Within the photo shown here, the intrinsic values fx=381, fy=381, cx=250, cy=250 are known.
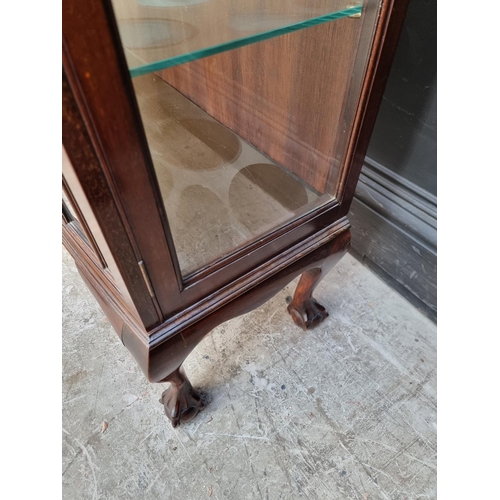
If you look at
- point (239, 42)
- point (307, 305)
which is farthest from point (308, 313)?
point (239, 42)

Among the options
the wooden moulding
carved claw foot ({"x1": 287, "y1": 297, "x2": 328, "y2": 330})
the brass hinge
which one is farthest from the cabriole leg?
the brass hinge

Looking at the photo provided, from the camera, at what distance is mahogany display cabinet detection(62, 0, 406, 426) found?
277 millimetres

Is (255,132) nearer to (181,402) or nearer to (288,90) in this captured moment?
(288,90)

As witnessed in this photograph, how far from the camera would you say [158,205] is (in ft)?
1.16

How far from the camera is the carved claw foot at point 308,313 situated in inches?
30.3

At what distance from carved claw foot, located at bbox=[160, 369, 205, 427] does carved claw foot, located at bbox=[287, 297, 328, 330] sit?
0.82 ft

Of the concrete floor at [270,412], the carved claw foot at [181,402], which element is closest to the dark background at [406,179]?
the concrete floor at [270,412]

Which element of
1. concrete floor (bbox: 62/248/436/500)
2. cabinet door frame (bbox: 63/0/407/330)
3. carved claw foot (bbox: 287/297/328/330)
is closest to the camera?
cabinet door frame (bbox: 63/0/407/330)

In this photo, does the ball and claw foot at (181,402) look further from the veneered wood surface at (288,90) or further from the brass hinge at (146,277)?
the veneered wood surface at (288,90)

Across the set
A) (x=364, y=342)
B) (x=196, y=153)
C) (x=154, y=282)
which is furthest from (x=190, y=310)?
(x=364, y=342)

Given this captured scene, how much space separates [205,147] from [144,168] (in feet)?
0.57

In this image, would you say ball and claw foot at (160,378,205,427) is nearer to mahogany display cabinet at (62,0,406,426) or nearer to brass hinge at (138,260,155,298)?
mahogany display cabinet at (62,0,406,426)

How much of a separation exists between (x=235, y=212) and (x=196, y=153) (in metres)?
0.09

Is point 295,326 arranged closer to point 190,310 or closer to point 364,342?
point 364,342
